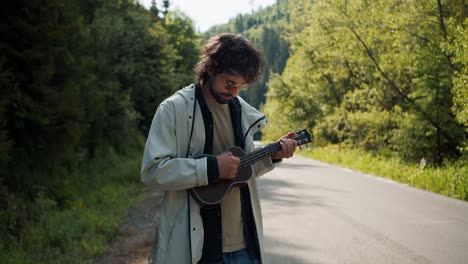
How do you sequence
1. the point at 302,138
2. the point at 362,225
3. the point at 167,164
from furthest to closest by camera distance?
the point at 362,225 < the point at 302,138 < the point at 167,164

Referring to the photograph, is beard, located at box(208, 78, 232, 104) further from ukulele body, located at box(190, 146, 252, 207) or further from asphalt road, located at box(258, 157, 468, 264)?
asphalt road, located at box(258, 157, 468, 264)

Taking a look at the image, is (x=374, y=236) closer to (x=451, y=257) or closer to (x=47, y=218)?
(x=451, y=257)

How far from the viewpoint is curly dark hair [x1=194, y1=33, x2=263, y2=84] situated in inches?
104

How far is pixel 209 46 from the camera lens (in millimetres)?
2725

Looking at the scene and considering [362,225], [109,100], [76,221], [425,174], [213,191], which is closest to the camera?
[213,191]

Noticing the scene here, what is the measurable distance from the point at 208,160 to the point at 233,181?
21 cm

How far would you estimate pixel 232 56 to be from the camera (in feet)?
8.72

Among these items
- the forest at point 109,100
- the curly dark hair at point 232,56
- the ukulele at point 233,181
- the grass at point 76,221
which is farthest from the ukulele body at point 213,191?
the grass at point 76,221

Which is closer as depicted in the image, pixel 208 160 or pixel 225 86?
pixel 208 160

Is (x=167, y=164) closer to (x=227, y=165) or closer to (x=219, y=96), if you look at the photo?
(x=227, y=165)

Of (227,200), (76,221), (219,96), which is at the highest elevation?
(219,96)

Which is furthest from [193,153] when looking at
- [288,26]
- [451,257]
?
[288,26]

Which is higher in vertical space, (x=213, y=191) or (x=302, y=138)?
(x=302, y=138)

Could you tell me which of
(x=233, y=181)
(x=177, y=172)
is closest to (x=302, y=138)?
(x=233, y=181)
